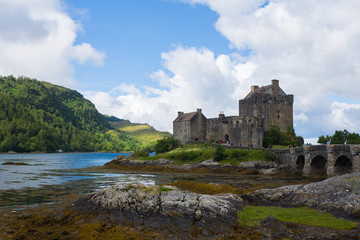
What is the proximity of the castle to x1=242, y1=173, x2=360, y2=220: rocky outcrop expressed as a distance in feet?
152

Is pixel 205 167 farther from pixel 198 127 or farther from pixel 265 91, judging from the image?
pixel 265 91

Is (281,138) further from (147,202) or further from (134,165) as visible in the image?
(147,202)

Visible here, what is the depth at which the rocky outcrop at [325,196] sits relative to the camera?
16.8 metres

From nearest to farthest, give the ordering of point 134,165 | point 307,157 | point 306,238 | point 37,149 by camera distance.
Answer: point 306,238 < point 307,157 < point 134,165 < point 37,149

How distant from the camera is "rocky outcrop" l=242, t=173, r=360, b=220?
1680 cm

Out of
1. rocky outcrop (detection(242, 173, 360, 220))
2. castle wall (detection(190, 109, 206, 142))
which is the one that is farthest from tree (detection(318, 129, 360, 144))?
rocky outcrop (detection(242, 173, 360, 220))

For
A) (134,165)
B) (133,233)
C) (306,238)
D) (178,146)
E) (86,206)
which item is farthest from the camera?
(178,146)

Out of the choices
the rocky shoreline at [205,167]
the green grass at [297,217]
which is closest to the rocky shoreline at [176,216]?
the green grass at [297,217]

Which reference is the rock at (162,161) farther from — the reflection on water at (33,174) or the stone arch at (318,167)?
the stone arch at (318,167)

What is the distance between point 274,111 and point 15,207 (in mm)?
61421

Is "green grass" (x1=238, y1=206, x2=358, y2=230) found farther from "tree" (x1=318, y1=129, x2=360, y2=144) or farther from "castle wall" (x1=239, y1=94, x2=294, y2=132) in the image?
"castle wall" (x1=239, y1=94, x2=294, y2=132)

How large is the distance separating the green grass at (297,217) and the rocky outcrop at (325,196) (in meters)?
0.91

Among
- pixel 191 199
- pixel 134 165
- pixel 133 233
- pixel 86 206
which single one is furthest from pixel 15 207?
pixel 134 165

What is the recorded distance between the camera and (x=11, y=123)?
18875 cm
